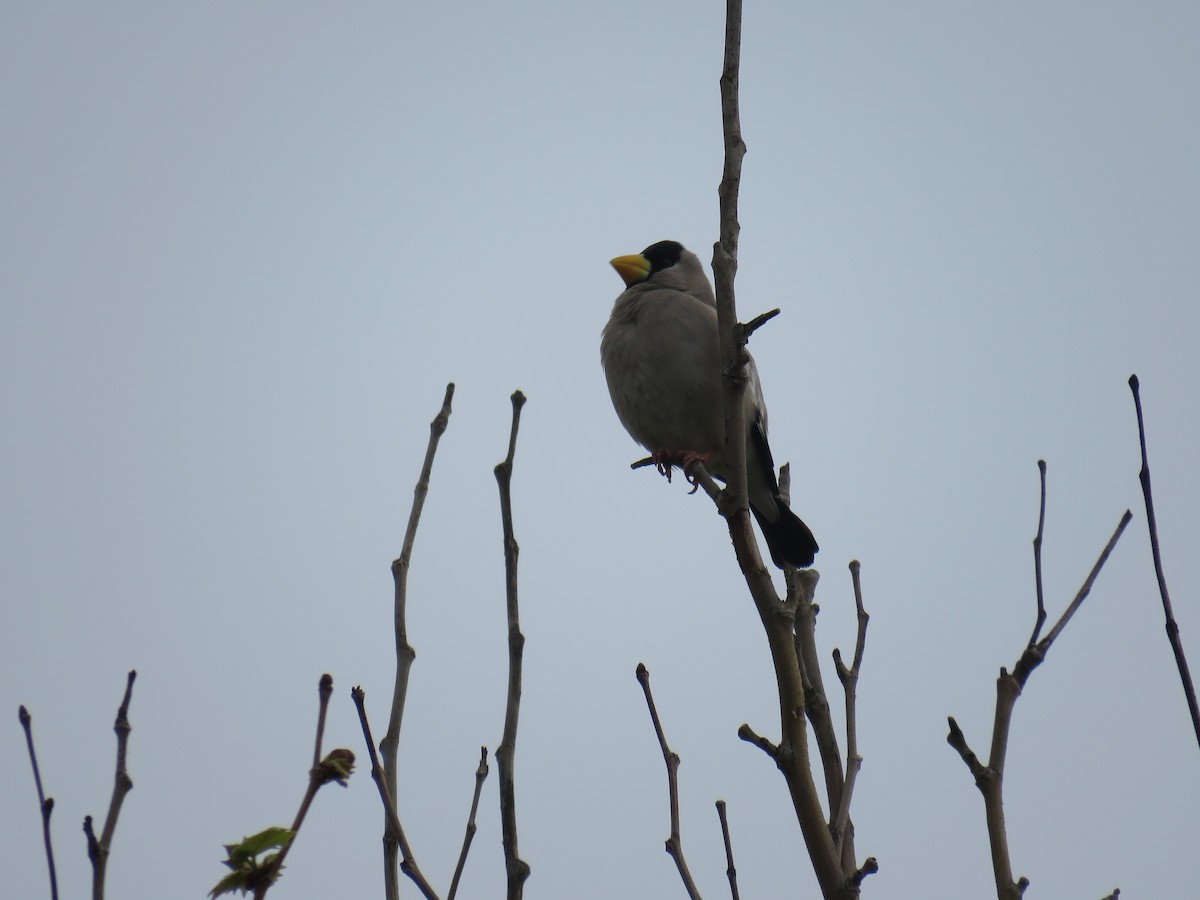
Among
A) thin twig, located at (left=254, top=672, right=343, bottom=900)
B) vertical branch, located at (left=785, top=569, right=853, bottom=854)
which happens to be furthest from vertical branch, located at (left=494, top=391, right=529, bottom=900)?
vertical branch, located at (left=785, top=569, right=853, bottom=854)

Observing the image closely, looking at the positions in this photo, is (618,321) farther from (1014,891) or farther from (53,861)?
(53,861)

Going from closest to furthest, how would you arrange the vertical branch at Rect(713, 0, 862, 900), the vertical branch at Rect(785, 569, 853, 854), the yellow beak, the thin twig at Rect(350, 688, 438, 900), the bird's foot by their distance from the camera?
the thin twig at Rect(350, 688, 438, 900)
the vertical branch at Rect(713, 0, 862, 900)
the vertical branch at Rect(785, 569, 853, 854)
the bird's foot
the yellow beak

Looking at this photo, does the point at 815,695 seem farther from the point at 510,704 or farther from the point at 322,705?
the point at 322,705

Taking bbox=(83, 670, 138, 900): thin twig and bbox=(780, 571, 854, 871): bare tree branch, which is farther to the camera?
bbox=(780, 571, 854, 871): bare tree branch

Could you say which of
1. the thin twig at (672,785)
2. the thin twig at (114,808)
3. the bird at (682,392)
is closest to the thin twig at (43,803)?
the thin twig at (114,808)

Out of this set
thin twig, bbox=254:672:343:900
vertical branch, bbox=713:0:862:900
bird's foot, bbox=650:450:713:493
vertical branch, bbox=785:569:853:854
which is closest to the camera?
thin twig, bbox=254:672:343:900

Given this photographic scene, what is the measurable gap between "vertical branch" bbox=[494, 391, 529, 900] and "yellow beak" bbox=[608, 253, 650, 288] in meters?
4.58

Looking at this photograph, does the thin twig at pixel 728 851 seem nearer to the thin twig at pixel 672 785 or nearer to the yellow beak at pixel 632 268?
the thin twig at pixel 672 785

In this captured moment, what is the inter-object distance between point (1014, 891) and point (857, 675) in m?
0.73

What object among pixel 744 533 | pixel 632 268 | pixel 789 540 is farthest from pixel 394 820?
pixel 632 268

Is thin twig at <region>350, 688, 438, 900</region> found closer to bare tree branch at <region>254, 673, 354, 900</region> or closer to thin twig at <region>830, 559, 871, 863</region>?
bare tree branch at <region>254, 673, 354, 900</region>

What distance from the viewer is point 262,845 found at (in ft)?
4.96

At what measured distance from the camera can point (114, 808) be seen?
151 centimetres

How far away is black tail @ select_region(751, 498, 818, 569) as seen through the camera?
5742 mm
